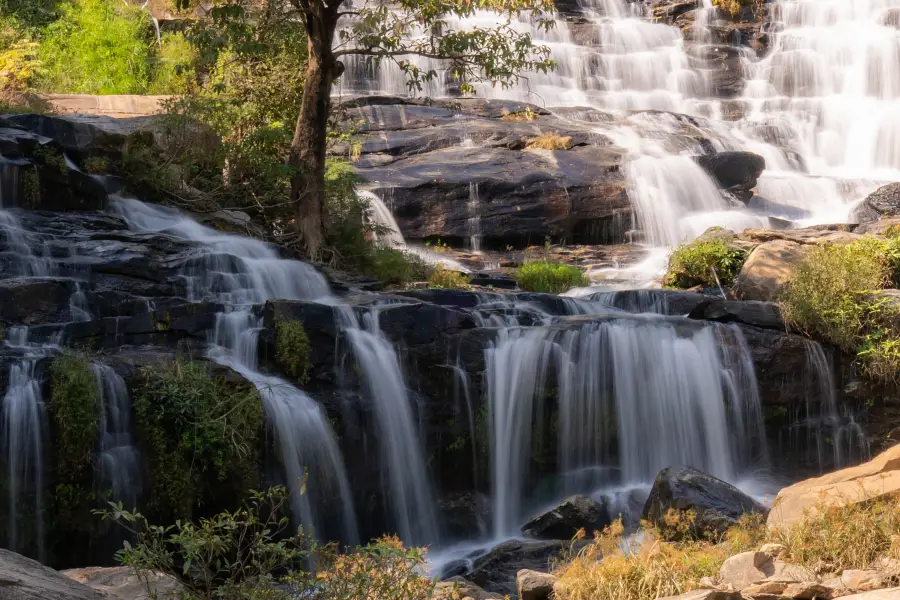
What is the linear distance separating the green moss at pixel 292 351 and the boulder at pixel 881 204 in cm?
1443

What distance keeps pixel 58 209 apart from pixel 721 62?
2313 cm

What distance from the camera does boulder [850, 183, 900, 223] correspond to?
19.5 meters

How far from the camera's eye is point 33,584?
377 centimetres

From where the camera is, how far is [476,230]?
18344 mm

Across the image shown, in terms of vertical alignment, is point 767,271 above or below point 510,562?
above

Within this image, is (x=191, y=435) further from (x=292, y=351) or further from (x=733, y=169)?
(x=733, y=169)

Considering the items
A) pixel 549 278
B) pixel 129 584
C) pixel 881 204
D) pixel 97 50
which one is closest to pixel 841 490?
pixel 129 584

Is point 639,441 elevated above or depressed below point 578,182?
below

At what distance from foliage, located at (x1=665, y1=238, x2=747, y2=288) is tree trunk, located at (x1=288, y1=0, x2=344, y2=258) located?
6.13 meters

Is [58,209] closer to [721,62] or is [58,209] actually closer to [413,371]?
[413,371]

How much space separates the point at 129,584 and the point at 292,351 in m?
4.34

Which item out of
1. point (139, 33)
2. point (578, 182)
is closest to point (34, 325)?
point (578, 182)

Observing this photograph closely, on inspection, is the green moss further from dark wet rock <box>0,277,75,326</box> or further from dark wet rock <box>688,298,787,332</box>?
dark wet rock <box>688,298,787,332</box>

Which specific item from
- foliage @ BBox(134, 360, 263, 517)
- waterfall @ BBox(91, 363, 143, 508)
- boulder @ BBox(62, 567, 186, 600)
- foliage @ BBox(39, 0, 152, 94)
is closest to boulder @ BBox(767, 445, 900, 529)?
boulder @ BBox(62, 567, 186, 600)
